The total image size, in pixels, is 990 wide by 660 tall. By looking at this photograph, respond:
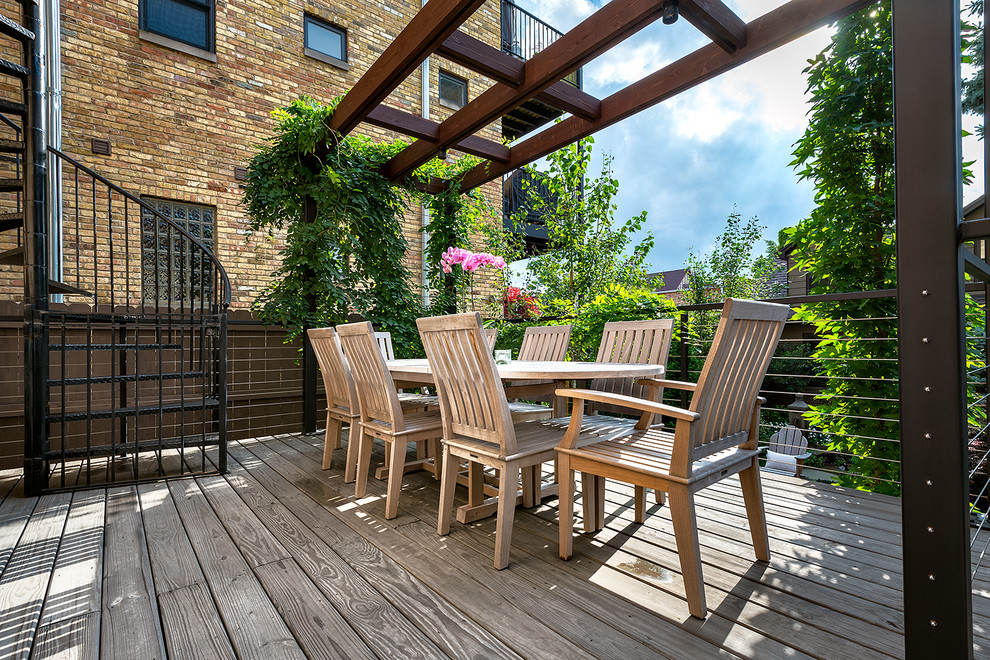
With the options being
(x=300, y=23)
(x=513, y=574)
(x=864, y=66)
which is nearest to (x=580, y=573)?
(x=513, y=574)

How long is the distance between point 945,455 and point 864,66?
3095 millimetres

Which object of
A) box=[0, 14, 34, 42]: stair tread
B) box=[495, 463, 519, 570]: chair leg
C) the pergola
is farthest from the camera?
box=[0, 14, 34, 42]: stair tread

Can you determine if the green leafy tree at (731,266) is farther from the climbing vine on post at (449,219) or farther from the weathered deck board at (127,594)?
the weathered deck board at (127,594)

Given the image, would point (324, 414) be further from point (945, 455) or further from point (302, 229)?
point (945, 455)

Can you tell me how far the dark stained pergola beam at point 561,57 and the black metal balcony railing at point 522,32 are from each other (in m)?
5.37

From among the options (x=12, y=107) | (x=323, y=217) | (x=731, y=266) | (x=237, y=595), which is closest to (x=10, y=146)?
(x=12, y=107)

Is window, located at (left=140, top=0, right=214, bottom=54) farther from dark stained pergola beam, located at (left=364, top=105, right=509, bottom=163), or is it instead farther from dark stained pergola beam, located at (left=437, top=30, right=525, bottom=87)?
dark stained pergola beam, located at (left=437, top=30, right=525, bottom=87)

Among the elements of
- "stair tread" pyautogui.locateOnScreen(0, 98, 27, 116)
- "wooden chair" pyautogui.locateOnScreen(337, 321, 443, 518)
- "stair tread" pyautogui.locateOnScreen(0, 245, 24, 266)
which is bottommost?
"wooden chair" pyautogui.locateOnScreen(337, 321, 443, 518)

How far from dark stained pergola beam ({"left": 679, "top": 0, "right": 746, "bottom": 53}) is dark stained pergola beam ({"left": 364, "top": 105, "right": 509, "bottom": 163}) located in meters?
2.08

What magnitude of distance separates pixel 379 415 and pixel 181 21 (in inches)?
232

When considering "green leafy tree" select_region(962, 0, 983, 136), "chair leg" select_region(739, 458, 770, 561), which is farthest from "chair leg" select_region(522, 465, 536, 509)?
"green leafy tree" select_region(962, 0, 983, 136)

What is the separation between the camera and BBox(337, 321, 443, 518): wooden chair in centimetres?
239

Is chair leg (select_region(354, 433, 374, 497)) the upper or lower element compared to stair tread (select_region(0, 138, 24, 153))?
lower

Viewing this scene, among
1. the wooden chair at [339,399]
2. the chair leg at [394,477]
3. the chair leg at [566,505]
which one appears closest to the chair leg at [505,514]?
the chair leg at [566,505]
